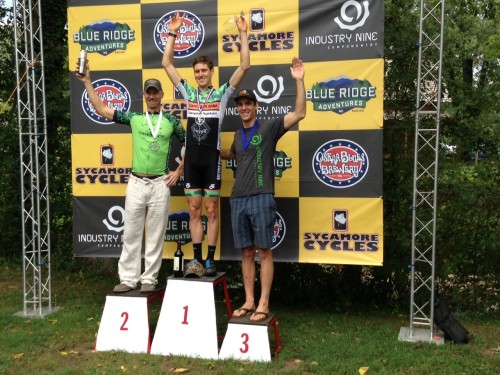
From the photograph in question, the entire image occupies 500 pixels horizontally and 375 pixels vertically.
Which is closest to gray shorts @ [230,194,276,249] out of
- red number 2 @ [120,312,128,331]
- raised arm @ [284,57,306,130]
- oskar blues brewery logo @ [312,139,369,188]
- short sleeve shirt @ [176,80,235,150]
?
short sleeve shirt @ [176,80,235,150]

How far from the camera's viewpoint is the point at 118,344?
13.6 ft

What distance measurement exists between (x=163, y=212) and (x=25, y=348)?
61.0 inches

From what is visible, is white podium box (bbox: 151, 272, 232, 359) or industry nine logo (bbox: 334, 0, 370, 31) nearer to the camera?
white podium box (bbox: 151, 272, 232, 359)

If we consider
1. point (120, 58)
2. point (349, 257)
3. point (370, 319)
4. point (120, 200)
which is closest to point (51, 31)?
point (120, 58)

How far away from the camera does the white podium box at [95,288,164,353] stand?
4148 mm

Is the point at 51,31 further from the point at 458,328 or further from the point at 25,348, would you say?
the point at 458,328

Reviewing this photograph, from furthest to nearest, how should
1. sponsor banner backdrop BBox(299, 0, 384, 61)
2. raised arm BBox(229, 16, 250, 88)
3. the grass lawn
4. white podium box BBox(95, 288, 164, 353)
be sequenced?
1. sponsor banner backdrop BBox(299, 0, 384, 61)
2. white podium box BBox(95, 288, 164, 353)
3. raised arm BBox(229, 16, 250, 88)
4. the grass lawn

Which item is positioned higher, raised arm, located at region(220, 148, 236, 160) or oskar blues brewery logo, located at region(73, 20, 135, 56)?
oskar blues brewery logo, located at region(73, 20, 135, 56)

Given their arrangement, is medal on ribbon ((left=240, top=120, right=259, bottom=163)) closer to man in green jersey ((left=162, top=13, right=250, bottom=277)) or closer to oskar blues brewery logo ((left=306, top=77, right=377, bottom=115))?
man in green jersey ((left=162, top=13, right=250, bottom=277))

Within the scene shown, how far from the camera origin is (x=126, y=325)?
13.7 ft

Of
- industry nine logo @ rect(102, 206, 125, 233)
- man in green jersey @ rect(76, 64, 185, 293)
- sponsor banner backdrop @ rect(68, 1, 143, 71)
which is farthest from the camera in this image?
industry nine logo @ rect(102, 206, 125, 233)

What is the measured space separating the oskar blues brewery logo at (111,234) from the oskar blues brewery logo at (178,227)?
0.48 meters

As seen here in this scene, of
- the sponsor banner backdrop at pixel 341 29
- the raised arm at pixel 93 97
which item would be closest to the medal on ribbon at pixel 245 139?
the sponsor banner backdrop at pixel 341 29

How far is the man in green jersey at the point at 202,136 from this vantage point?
4258mm
